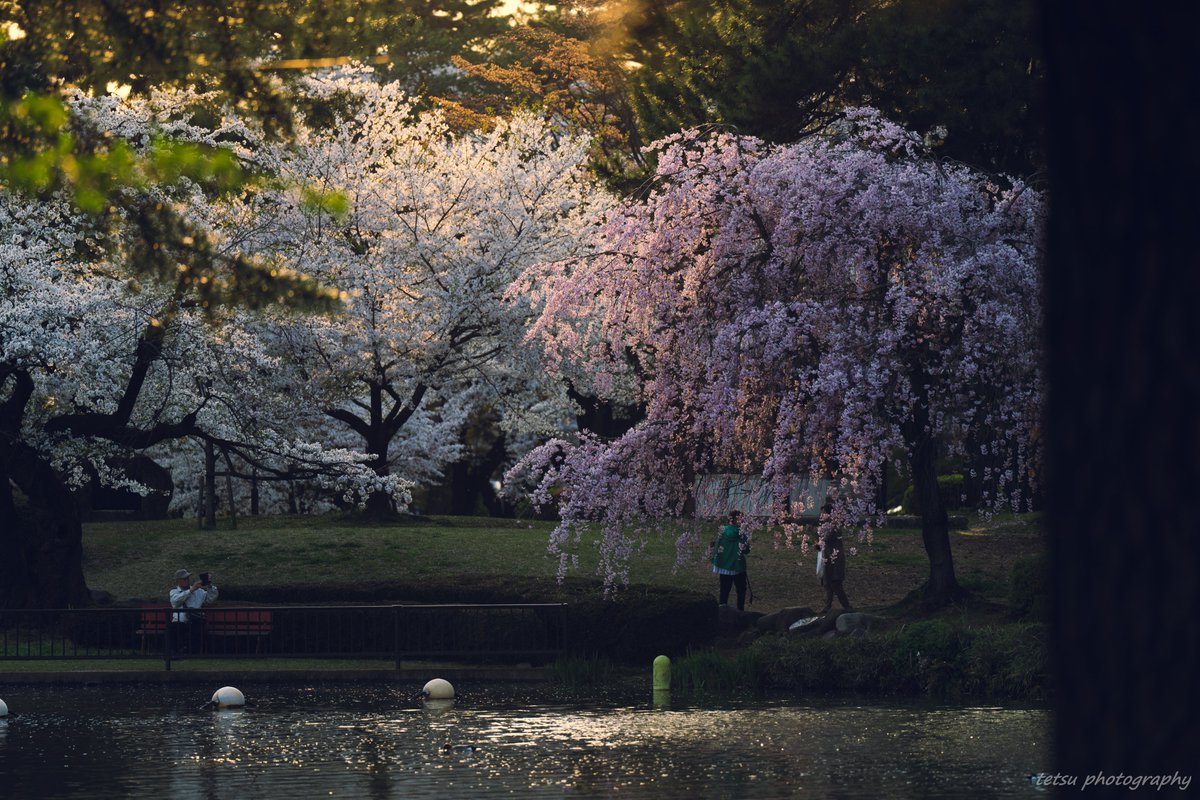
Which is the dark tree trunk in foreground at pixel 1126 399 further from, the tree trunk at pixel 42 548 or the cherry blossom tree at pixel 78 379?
the tree trunk at pixel 42 548

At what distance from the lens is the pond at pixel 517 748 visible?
13016 mm

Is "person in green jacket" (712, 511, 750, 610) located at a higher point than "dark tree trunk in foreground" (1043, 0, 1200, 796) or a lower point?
lower

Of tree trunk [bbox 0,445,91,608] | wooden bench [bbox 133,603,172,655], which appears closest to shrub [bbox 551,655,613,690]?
→ wooden bench [bbox 133,603,172,655]

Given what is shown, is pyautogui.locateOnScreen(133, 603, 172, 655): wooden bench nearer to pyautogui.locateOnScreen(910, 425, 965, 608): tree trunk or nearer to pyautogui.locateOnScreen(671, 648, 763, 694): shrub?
pyautogui.locateOnScreen(671, 648, 763, 694): shrub

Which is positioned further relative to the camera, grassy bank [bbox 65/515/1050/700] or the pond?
grassy bank [bbox 65/515/1050/700]

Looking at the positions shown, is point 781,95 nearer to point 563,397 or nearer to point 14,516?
point 563,397

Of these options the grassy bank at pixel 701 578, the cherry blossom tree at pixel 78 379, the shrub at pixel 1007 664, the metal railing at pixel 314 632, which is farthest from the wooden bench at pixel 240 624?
the shrub at pixel 1007 664

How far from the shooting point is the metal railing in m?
24.4

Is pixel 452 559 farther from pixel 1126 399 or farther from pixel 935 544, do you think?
pixel 1126 399

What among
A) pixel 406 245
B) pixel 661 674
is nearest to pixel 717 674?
pixel 661 674

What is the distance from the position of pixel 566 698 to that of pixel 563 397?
23409 mm

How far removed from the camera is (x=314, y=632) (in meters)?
26.1

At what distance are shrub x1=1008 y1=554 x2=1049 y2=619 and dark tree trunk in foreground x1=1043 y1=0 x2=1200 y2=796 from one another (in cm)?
2052

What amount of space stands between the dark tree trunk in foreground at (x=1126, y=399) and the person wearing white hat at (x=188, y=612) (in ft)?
73.8
